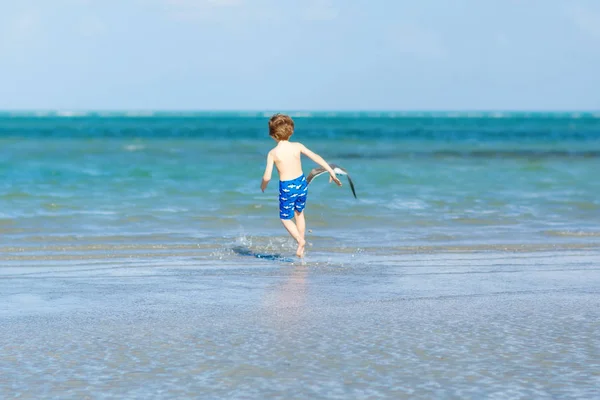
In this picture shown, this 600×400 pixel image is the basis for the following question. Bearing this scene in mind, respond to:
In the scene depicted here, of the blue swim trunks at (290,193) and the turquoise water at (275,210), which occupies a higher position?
the blue swim trunks at (290,193)

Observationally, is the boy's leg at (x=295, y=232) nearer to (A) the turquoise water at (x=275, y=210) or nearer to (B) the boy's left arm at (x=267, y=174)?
(B) the boy's left arm at (x=267, y=174)

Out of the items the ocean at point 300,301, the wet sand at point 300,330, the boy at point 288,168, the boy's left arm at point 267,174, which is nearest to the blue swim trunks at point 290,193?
the boy at point 288,168

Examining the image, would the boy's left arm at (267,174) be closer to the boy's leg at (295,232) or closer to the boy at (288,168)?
the boy at (288,168)

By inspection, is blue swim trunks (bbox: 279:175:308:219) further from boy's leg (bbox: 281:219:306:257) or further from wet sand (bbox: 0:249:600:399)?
wet sand (bbox: 0:249:600:399)

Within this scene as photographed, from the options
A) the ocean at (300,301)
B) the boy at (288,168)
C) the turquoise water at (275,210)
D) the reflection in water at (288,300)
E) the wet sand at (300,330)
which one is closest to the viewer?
the wet sand at (300,330)

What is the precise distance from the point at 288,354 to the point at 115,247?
6.06m

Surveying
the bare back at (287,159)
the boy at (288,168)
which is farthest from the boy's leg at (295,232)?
the bare back at (287,159)

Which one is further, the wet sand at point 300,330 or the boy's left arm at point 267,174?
the boy's left arm at point 267,174

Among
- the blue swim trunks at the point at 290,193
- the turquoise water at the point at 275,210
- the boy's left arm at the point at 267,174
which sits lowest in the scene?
the turquoise water at the point at 275,210

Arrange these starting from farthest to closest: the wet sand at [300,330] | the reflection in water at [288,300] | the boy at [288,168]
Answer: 1. the boy at [288,168]
2. the reflection in water at [288,300]
3. the wet sand at [300,330]

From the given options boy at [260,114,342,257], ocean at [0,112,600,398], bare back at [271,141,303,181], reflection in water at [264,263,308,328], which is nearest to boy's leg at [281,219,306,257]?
boy at [260,114,342,257]

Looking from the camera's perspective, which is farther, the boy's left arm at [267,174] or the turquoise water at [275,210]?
the turquoise water at [275,210]

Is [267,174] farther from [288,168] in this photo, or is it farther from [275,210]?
[275,210]

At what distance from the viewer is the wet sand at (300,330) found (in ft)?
16.1
